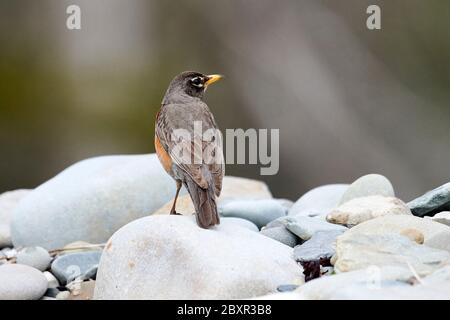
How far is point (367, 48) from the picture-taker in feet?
34.0

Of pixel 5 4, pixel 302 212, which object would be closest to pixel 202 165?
pixel 302 212

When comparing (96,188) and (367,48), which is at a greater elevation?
(367,48)

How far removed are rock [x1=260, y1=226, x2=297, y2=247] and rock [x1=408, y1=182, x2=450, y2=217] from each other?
2.35 ft

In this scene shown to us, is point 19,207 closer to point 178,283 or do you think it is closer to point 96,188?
point 96,188

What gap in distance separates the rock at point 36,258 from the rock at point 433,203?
212 centimetres

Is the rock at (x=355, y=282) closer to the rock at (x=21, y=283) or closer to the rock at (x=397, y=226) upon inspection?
the rock at (x=397, y=226)

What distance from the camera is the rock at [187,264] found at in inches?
158

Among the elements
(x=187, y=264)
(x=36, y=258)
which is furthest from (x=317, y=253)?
(x=36, y=258)

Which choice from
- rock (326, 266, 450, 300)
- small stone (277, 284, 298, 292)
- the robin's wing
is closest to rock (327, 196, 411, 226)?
the robin's wing

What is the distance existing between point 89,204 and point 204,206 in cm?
195

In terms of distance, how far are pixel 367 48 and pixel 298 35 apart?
79 centimetres

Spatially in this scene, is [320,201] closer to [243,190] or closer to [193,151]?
[243,190]

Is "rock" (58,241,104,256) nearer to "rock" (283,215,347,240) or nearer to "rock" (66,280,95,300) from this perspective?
"rock" (66,280,95,300)

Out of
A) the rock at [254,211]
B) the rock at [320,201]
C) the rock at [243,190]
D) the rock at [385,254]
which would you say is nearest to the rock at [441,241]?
the rock at [385,254]
